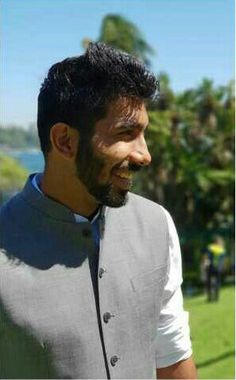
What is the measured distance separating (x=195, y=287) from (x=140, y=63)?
40.3ft

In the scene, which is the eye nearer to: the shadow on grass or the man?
the man

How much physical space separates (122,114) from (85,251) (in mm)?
276

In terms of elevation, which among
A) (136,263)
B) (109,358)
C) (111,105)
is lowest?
(109,358)

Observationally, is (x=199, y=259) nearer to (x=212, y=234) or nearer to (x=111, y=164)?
(x=212, y=234)

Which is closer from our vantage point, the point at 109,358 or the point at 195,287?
the point at 109,358

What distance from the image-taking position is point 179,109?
13656 mm

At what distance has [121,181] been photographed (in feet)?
3.43

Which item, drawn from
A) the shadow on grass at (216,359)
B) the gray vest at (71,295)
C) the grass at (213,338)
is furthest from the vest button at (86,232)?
the shadow on grass at (216,359)

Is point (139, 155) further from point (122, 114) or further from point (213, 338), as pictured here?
point (213, 338)

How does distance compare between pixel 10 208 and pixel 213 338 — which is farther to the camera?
pixel 213 338

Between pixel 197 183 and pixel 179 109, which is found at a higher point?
pixel 179 109

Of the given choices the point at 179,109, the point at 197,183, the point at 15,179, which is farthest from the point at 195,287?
the point at 15,179

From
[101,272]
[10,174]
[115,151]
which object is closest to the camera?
[115,151]

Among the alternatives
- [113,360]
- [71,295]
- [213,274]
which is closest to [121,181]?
[71,295]
